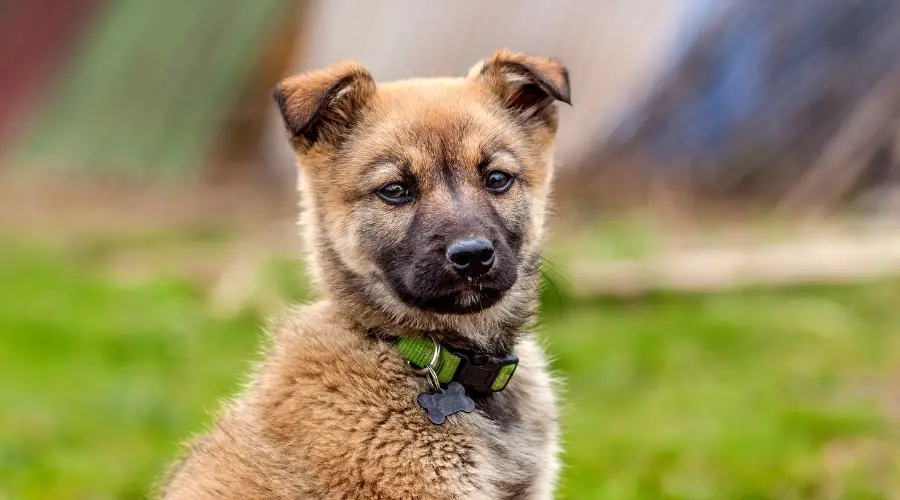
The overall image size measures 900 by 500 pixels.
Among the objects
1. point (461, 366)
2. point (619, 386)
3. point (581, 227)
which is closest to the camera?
point (461, 366)

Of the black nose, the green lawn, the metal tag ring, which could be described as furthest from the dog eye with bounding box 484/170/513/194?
the green lawn

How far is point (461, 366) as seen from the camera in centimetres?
348

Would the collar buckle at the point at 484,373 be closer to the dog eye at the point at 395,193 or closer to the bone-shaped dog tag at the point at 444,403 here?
the bone-shaped dog tag at the point at 444,403

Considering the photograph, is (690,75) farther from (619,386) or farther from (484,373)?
(484,373)

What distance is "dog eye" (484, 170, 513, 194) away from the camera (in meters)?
3.81

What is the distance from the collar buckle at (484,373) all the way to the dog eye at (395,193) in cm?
58

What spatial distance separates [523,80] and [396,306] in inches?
42.0

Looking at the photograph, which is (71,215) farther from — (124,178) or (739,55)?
(739,55)

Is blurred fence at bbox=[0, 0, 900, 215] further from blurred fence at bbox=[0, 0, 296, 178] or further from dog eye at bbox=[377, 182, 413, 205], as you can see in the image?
dog eye at bbox=[377, 182, 413, 205]

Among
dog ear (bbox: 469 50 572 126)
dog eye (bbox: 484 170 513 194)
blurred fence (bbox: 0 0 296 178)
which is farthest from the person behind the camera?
blurred fence (bbox: 0 0 296 178)

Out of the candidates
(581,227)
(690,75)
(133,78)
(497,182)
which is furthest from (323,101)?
(133,78)

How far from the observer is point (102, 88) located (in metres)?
13.3

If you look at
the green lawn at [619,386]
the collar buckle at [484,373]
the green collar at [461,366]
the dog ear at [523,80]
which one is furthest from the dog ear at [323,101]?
the green lawn at [619,386]

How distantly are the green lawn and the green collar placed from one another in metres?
1.37
